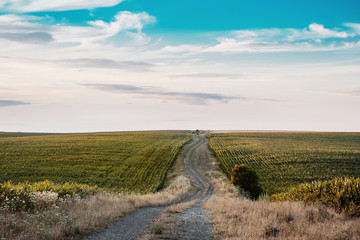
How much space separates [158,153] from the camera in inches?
2203

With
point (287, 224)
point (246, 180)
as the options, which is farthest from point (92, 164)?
point (287, 224)

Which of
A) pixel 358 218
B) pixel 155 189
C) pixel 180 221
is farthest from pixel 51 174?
pixel 358 218

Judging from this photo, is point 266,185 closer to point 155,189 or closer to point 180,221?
point 155,189

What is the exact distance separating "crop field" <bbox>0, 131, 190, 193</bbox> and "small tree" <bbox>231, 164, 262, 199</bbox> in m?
10.5

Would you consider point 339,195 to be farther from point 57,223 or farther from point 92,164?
point 92,164

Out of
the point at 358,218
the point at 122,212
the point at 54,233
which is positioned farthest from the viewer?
the point at 122,212

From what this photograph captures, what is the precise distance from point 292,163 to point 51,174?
38.9 m

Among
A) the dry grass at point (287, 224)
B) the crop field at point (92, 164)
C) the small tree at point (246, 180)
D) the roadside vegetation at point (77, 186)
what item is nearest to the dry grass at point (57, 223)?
the roadside vegetation at point (77, 186)

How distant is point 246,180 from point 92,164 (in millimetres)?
25541

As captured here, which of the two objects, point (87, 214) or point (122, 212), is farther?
point (122, 212)

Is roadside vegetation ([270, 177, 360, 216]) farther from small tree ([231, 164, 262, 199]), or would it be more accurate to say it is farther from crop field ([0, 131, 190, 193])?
crop field ([0, 131, 190, 193])

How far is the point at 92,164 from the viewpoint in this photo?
45500 mm

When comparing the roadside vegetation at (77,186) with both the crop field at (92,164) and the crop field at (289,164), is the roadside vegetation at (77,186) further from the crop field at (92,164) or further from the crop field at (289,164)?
the crop field at (289,164)

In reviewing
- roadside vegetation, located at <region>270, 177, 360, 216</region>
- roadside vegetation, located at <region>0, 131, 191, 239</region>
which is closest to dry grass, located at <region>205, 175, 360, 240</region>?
roadside vegetation, located at <region>270, 177, 360, 216</region>
